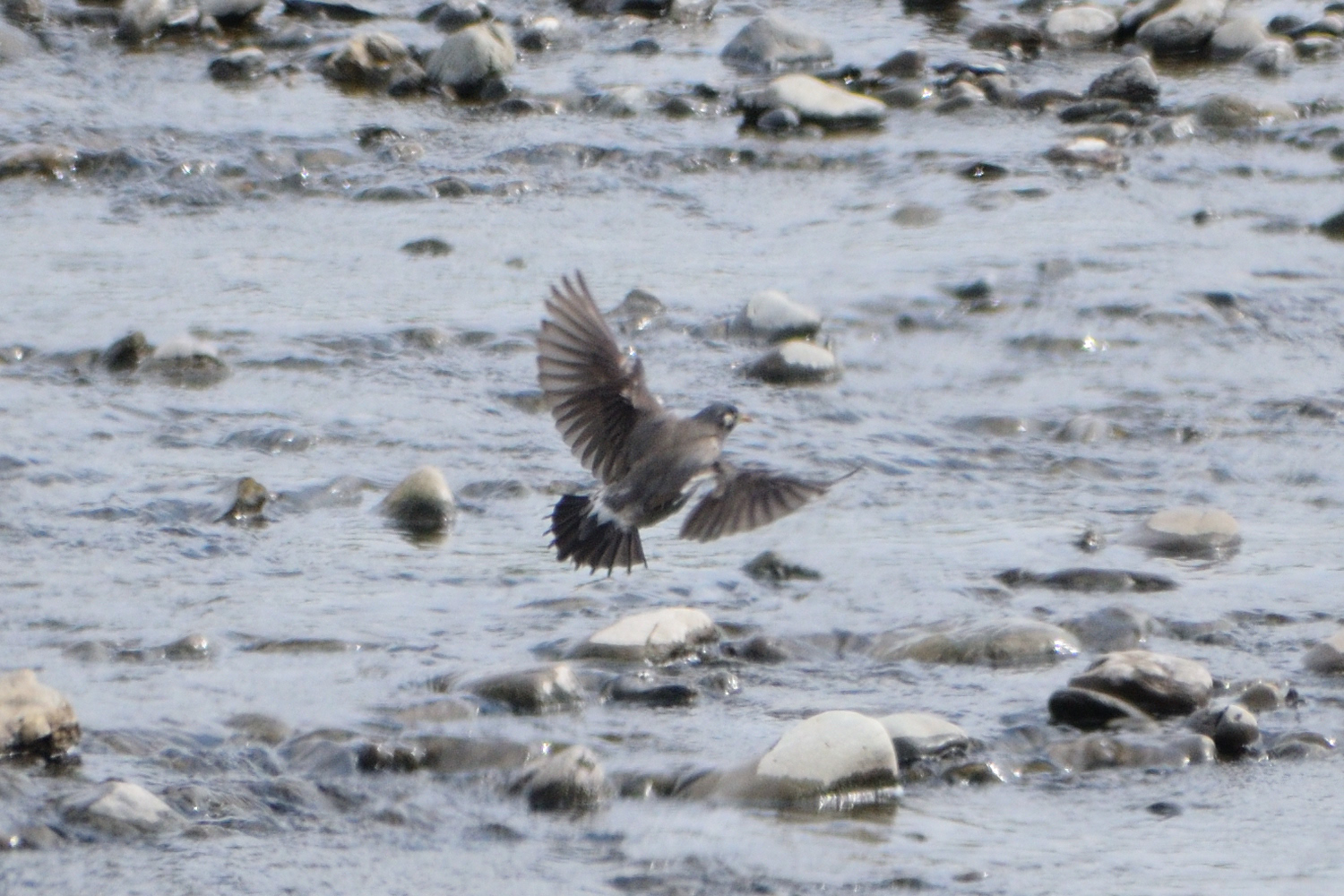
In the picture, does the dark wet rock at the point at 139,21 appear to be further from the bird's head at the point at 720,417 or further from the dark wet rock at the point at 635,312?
the bird's head at the point at 720,417

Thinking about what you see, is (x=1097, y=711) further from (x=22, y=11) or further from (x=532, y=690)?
(x=22, y=11)

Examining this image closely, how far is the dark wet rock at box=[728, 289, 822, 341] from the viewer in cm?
850

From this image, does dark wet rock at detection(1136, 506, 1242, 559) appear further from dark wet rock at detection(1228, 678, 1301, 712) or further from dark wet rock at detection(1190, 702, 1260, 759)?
dark wet rock at detection(1190, 702, 1260, 759)

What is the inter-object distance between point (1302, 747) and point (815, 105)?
23.2 feet

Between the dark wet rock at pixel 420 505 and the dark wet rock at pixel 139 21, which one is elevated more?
the dark wet rock at pixel 139 21

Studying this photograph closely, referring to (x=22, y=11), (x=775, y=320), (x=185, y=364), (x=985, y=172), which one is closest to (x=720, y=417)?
(x=775, y=320)

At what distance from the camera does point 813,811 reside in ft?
15.2

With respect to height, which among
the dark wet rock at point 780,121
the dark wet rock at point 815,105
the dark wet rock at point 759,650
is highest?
the dark wet rock at point 815,105

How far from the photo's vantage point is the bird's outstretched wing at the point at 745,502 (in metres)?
5.71

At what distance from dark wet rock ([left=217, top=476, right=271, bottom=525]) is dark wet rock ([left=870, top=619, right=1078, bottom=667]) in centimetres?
212

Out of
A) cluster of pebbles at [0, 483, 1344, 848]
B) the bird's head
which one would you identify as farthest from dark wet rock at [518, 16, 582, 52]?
cluster of pebbles at [0, 483, 1344, 848]

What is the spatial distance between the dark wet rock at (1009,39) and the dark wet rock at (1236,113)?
5.60ft

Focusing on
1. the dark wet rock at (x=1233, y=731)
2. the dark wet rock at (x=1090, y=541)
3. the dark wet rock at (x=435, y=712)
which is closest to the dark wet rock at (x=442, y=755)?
the dark wet rock at (x=435, y=712)

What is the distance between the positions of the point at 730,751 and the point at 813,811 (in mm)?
396
